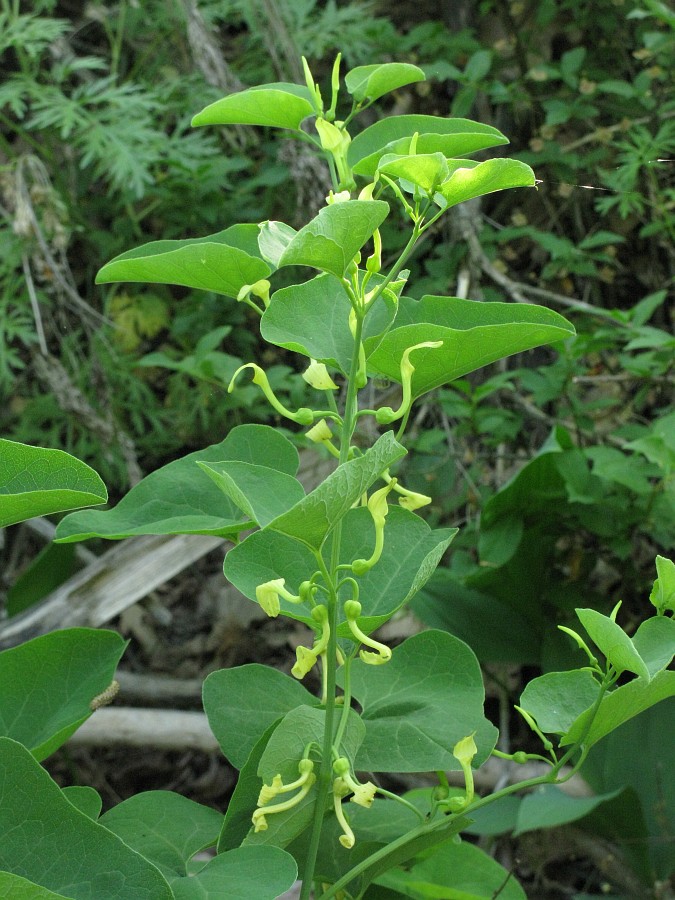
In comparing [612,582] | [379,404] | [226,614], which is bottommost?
[226,614]

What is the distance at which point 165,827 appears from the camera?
590 millimetres

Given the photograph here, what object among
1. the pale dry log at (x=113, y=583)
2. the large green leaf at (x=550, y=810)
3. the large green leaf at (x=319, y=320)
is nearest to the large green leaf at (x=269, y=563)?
the large green leaf at (x=319, y=320)

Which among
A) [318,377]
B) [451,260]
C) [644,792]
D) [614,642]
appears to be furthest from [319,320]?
[451,260]

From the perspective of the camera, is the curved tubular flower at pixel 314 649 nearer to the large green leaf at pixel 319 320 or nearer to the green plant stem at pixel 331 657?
the green plant stem at pixel 331 657

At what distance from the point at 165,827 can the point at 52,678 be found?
14 centimetres

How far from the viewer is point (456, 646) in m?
0.61

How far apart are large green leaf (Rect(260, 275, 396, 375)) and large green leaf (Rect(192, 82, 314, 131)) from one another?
0.37 feet

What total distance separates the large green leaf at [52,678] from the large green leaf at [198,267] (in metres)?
0.25

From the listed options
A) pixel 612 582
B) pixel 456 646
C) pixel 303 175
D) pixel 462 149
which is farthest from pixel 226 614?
pixel 462 149

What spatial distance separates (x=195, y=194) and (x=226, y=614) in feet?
Result: 2.85

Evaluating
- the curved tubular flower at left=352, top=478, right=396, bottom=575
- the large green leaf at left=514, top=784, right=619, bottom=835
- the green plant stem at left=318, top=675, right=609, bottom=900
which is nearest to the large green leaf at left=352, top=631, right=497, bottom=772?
the green plant stem at left=318, top=675, right=609, bottom=900

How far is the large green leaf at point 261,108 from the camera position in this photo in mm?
567

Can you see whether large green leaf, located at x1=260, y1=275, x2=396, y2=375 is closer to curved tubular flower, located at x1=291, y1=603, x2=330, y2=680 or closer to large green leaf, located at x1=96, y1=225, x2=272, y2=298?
large green leaf, located at x1=96, y1=225, x2=272, y2=298

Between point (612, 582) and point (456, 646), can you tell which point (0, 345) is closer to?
point (612, 582)
